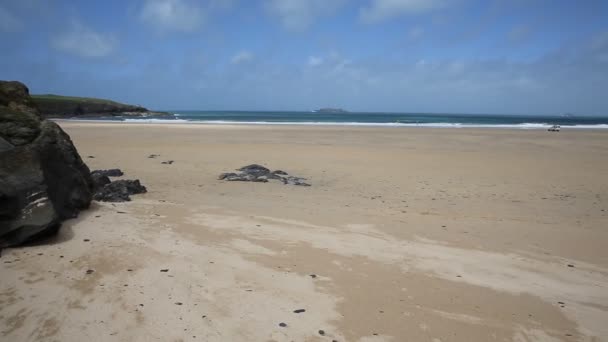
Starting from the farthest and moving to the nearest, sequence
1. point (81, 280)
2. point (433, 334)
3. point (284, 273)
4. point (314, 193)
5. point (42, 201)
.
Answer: point (314, 193), point (42, 201), point (284, 273), point (81, 280), point (433, 334)

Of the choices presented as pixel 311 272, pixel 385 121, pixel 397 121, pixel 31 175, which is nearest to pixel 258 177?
pixel 31 175

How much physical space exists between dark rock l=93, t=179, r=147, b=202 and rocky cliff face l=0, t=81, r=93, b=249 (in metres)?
1.06

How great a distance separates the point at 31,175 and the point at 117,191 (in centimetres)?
298

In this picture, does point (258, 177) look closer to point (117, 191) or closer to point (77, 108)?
point (117, 191)

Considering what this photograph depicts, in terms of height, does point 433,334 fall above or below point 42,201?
below

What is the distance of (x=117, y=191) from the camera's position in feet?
24.8

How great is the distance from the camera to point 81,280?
148 inches

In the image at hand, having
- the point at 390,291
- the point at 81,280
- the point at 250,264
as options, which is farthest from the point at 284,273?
the point at 81,280

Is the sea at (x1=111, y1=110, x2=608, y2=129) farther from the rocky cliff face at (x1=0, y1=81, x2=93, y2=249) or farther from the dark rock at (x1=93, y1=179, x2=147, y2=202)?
the rocky cliff face at (x1=0, y1=81, x2=93, y2=249)

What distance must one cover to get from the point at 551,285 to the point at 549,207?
18.0 ft

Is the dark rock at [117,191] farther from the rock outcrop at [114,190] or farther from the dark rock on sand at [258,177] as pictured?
the dark rock on sand at [258,177]

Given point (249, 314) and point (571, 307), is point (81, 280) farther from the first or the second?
point (571, 307)

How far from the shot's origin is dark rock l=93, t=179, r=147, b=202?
23.4 ft

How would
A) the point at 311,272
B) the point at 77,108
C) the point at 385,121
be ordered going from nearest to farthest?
the point at 311,272 < the point at 77,108 < the point at 385,121
